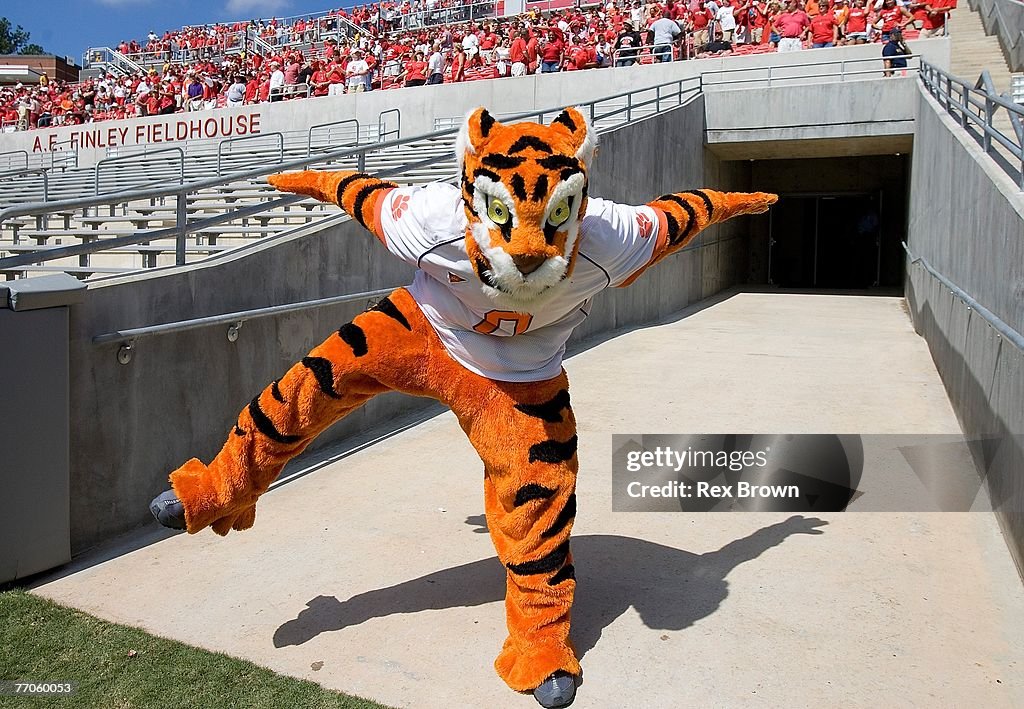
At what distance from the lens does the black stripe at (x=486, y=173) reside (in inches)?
128

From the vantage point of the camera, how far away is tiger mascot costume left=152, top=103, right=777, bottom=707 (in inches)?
129

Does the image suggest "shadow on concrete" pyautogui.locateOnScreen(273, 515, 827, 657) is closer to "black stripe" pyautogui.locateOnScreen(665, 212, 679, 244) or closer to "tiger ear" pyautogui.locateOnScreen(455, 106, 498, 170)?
"black stripe" pyautogui.locateOnScreen(665, 212, 679, 244)

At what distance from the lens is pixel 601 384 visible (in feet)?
29.2

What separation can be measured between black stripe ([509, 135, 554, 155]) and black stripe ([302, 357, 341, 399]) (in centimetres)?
121

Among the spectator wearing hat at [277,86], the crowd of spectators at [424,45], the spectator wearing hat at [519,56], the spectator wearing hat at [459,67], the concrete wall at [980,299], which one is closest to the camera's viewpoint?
the concrete wall at [980,299]

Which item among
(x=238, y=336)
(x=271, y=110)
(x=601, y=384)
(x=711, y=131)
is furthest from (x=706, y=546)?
(x=271, y=110)

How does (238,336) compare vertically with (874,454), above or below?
above

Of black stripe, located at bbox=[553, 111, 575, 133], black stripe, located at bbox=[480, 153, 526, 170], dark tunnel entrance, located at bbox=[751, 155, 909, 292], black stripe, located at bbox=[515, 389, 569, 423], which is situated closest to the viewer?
black stripe, located at bbox=[480, 153, 526, 170]

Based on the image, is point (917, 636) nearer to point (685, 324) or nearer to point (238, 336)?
point (238, 336)

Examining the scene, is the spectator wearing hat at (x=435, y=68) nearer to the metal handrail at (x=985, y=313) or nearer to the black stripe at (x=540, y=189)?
the metal handrail at (x=985, y=313)

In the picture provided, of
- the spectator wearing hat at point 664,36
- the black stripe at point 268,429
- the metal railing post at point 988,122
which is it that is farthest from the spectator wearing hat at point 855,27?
the black stripe at point 268,429

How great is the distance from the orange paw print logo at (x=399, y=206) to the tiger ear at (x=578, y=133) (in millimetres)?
666

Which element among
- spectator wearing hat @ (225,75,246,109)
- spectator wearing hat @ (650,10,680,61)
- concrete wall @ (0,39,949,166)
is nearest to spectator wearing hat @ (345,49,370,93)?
concrete wall @ (0,39,949,166)

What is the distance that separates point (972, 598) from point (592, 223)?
2571 millimetres
